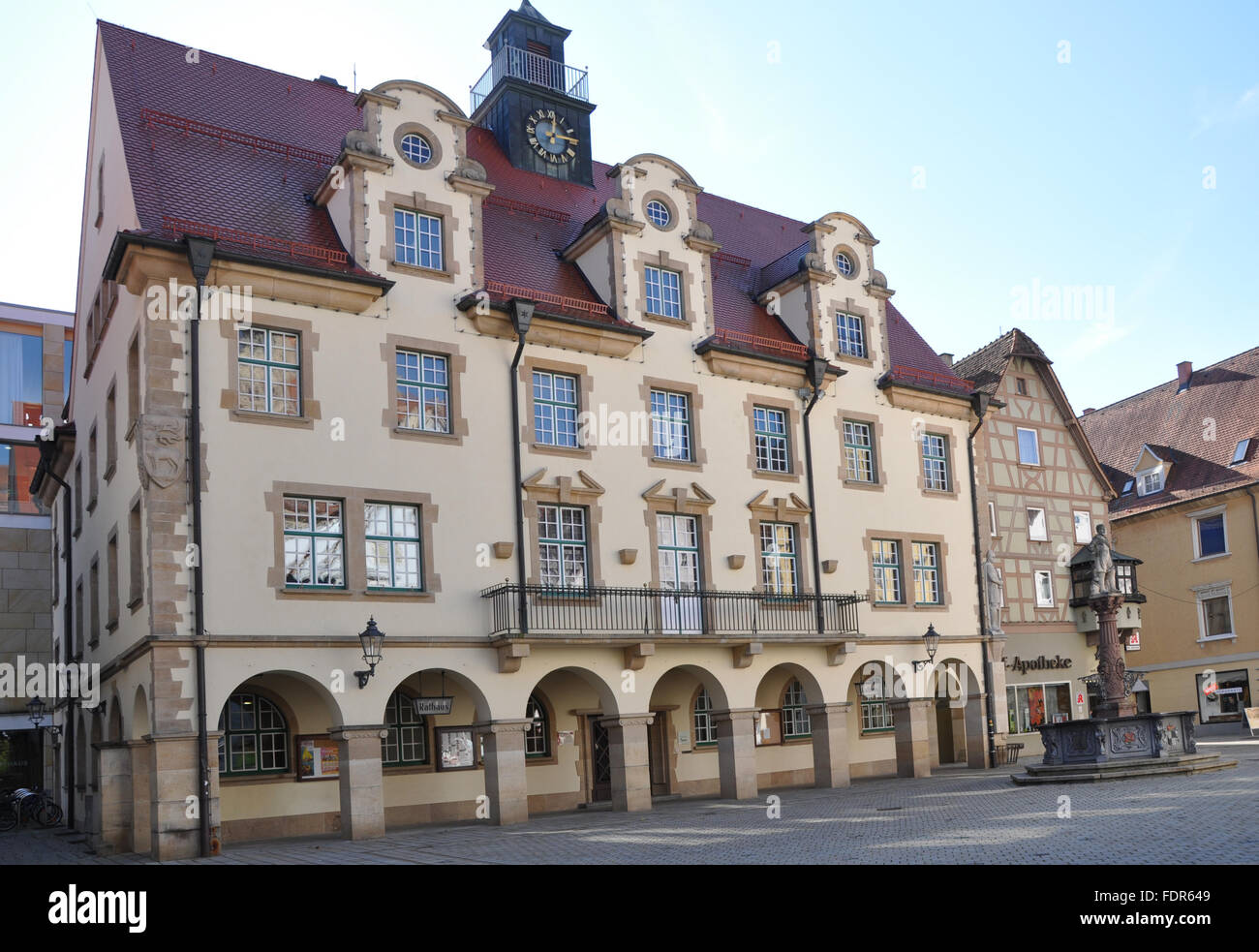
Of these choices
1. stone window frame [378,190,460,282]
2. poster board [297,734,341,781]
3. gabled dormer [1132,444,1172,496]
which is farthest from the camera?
gabled dormer [1132,444,1172,496]

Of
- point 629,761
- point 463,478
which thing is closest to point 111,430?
point 463,478

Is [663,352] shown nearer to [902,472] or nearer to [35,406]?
[902,472]

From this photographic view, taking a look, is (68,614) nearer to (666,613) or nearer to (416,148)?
(416,148)

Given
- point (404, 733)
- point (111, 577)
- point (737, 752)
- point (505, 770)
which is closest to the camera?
point (505, 770)

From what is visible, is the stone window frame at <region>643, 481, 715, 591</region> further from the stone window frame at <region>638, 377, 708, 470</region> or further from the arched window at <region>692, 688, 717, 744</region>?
the arched window at <region>692, 688, 717, 744</region>

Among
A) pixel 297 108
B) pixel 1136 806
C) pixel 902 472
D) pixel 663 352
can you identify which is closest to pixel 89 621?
pixel 297 108

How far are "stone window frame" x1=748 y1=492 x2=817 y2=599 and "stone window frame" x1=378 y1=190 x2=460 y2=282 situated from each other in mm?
8405

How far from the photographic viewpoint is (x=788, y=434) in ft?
94.8

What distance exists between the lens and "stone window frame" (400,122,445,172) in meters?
23.7

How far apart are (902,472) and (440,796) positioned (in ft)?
45.0

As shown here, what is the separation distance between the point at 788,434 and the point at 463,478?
28.9 feet

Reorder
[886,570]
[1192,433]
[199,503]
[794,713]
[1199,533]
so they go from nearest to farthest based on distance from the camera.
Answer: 1. [199,503]
2. [886,570]
3. [794,713]
4. [1199,533]
5. [1192,433]

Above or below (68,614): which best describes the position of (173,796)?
below

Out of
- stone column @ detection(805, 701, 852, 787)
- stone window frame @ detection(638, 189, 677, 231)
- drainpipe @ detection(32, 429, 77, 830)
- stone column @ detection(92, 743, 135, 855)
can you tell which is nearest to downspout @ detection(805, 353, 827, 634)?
stone column @ detection(805, 701, 852, 787)
